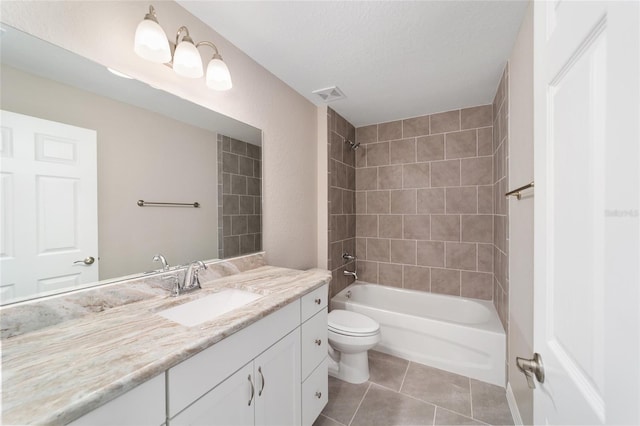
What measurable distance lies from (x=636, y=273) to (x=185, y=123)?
66.2 inches

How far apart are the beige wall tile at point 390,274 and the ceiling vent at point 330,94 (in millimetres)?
1980

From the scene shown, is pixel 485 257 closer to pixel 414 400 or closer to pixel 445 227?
pixel 445 227

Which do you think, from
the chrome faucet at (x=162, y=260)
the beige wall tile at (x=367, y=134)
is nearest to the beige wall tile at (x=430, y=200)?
the beige wall tile at (x=367, y=134)

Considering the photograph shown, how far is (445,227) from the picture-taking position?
8.84ft

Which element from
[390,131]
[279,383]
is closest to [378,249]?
[390,131]

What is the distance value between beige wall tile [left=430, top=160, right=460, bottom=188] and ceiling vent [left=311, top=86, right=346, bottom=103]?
51.0 inches

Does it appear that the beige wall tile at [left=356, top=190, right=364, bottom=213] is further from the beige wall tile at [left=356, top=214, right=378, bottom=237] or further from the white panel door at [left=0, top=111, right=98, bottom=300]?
the white panel door at [left=0, top=111, right=98, bottom=300]

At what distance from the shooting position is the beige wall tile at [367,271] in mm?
3062

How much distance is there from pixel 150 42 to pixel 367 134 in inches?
96.6

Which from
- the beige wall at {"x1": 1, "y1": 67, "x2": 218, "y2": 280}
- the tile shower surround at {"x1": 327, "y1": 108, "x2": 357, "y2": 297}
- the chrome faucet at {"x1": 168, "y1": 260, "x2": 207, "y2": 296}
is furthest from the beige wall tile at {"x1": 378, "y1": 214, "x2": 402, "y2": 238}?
the chrome faucet at {"x1": 168, "y1": 260, "x2": 207, "y2": 296}

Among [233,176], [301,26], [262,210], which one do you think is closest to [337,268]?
[262,210]

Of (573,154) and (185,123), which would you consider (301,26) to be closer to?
(185,123)

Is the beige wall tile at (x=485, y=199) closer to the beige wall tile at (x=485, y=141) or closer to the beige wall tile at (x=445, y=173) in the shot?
the beige wall tile at (x=445, y=173)

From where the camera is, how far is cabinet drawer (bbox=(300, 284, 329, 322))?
133 cm
